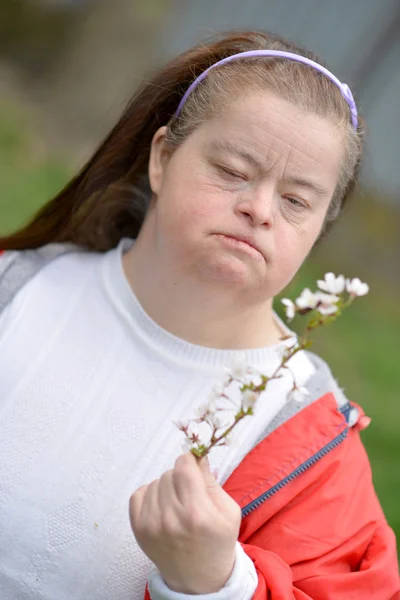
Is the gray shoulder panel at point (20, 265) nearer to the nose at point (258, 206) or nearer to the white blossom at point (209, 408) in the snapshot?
the nose at point (258, 206)

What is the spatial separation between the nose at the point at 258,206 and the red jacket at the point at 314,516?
1.64 feet

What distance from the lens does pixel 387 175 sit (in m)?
6.48

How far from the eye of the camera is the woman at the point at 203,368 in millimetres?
2037

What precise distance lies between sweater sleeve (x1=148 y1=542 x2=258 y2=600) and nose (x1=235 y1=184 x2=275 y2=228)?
751 millimetres

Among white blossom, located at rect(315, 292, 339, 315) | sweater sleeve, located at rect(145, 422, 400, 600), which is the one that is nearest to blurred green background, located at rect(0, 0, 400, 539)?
sweater sleeve, located at rect(145, 422, 400, 600)

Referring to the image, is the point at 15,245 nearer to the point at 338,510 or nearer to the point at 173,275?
the point at 173,275

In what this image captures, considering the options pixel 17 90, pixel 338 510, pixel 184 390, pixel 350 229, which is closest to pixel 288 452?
pixel 338 510

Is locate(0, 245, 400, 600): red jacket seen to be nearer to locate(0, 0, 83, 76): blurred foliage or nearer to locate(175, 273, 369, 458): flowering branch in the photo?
locate(175, 273, 369, 458): flowering branch

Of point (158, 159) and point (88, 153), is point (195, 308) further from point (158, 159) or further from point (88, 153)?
point (88, 153)

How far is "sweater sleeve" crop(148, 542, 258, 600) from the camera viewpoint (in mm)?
1769

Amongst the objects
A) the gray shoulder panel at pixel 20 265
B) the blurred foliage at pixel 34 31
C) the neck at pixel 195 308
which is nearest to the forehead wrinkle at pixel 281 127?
the neck at pixel 195 308

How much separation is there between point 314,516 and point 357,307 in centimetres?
357

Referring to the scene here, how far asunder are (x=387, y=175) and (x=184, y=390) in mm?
4657

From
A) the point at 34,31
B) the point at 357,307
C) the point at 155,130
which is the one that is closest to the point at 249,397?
the point at 155,130
